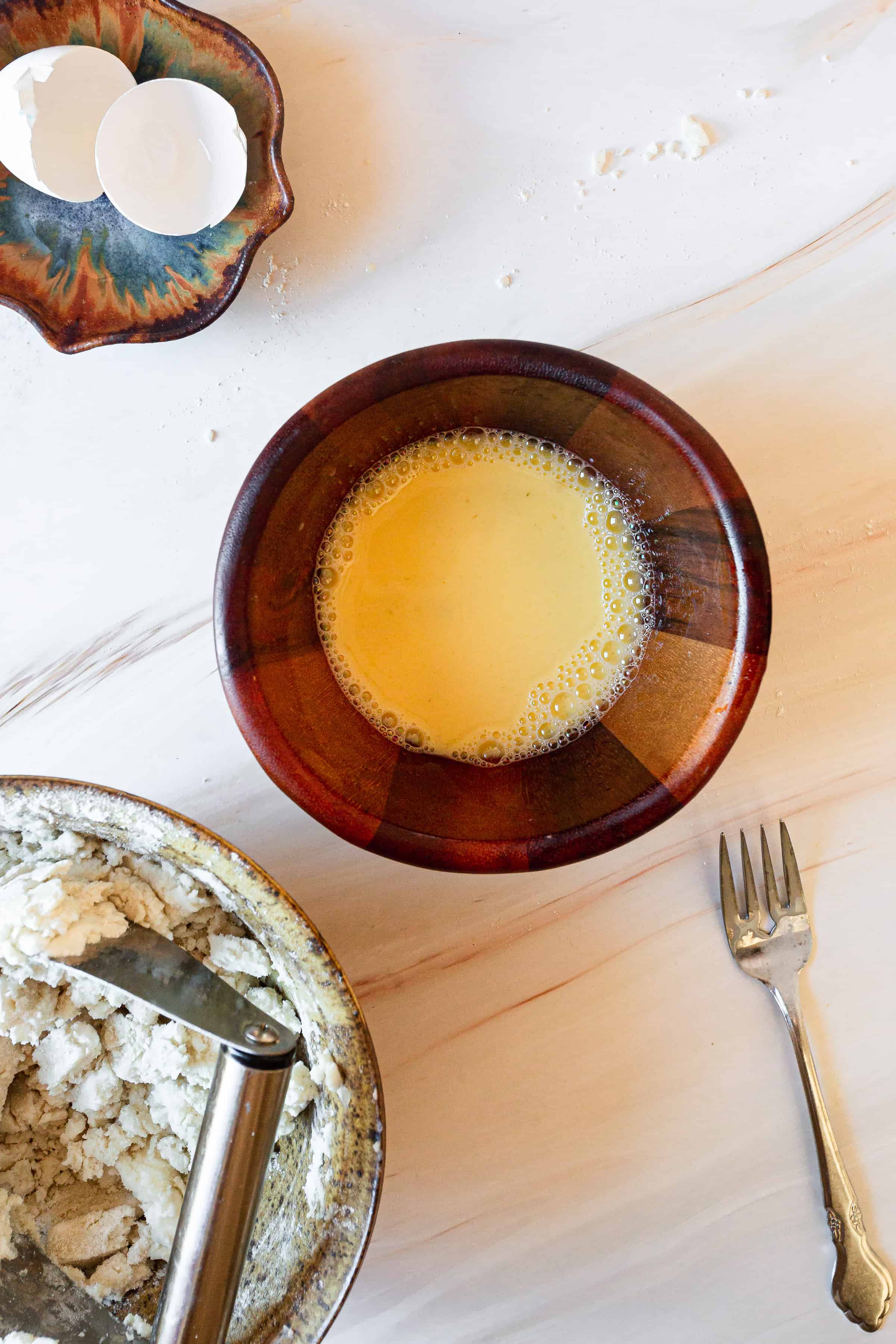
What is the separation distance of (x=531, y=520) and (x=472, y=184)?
346mm

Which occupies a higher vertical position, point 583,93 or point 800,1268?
point 583,93

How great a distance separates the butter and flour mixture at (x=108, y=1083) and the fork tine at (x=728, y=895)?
0.41 m

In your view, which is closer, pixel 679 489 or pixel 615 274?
pixel 679 489

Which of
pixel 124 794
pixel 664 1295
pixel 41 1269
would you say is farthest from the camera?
pixel 664 1295

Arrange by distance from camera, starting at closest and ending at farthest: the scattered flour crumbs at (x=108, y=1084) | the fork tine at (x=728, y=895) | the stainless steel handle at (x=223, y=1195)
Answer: the stainless steel handle at (x=223, y=1195), the scattered flour crumbs at (x=108, y=1084), the fork tine at (x=728, y=895)

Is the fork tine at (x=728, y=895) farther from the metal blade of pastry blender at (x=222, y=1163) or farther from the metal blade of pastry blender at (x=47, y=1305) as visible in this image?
the metal blade of pastry blender at (x=47, y=1305)

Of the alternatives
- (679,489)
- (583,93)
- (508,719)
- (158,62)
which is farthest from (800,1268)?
(158,62)

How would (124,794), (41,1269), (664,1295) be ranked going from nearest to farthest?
(124,794) < (41,1269) < (664,1295)

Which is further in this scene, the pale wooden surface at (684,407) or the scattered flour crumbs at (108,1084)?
the pale wooden surface at (684,407)

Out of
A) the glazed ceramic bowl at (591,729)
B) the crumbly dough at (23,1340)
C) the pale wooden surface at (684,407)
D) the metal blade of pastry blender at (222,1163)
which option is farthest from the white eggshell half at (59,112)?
the crumbly dough at (23,1340)

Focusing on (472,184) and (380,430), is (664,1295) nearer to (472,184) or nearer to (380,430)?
(380,430)

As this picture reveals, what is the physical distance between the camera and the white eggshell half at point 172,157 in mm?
799

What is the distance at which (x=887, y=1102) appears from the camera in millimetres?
867

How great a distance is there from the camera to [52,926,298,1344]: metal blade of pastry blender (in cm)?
62
